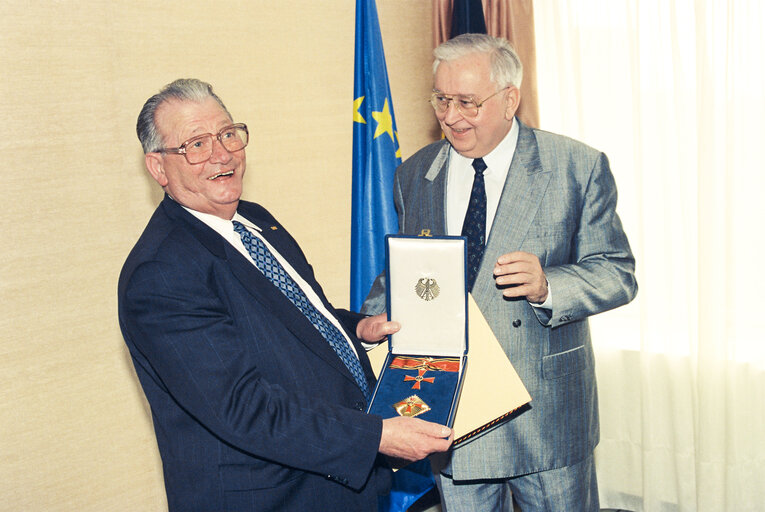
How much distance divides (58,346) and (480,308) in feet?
5.43

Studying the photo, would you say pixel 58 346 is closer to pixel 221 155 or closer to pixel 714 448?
pixel 221 155

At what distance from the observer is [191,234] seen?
2062 mm

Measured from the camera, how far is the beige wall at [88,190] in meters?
2.84

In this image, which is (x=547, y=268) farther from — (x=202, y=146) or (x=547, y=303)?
(x=202, y=146)

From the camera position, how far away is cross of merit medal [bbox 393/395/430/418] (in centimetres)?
214

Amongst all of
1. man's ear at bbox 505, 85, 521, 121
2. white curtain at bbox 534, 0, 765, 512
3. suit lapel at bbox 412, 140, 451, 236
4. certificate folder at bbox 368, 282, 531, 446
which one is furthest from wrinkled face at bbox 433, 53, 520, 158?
white curtain at bbox 534, 0, 765, 512

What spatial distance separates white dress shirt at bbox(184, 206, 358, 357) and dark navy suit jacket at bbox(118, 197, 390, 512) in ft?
0.24

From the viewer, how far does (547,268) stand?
2504mm

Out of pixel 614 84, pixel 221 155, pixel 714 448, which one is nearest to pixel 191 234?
pixel 221 155

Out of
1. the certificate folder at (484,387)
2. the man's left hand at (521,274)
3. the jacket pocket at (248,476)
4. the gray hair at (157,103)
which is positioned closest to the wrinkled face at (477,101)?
the man's left hand at (521,274)

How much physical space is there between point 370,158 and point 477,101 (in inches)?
45.0

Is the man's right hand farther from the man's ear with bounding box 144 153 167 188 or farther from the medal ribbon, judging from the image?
the man's ear with bounding box 144 153 167 188

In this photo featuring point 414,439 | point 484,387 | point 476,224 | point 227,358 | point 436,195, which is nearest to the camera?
point 227,358

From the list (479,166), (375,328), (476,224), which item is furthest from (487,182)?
(375,328)
